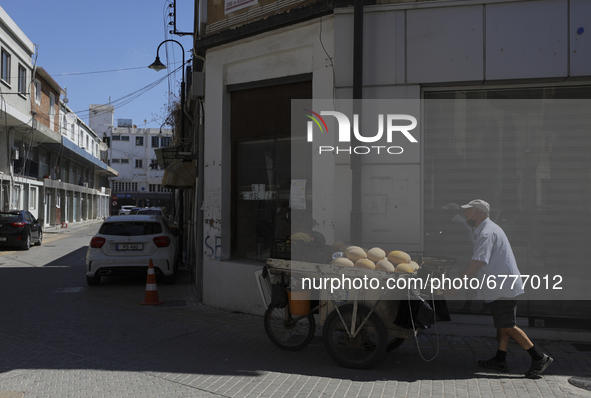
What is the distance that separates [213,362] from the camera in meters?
5.80

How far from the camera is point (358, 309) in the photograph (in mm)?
5652

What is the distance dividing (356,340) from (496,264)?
163cm

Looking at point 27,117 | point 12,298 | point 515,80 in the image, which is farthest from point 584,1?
point 27,117

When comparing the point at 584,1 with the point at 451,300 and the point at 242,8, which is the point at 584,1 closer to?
the point at 451,300

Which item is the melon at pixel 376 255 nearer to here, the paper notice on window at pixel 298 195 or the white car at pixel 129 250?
the paper notice on window at pixel 298 195

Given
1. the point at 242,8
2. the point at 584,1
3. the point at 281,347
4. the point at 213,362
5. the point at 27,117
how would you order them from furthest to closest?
the point at 27,117 → the point at 242,8 → the point at 584,1 → the point at 281,347 → the point at 213,362

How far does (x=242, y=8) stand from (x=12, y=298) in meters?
6.58

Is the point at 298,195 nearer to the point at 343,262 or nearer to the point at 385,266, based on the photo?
the point at 343,262

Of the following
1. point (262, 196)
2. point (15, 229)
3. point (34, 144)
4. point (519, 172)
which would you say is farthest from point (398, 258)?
point (34, 144)

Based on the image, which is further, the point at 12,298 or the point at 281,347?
the point at 12,298

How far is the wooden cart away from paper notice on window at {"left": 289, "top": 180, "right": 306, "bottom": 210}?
88.0 inches

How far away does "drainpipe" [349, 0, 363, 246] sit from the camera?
7.37 m

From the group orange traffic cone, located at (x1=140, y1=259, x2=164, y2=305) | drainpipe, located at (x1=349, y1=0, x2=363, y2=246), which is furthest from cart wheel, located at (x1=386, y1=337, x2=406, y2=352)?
orange traffic cone, located at (x1=140, y1=259, x2=164, y2=305)

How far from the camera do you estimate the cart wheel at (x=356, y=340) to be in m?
5.53
